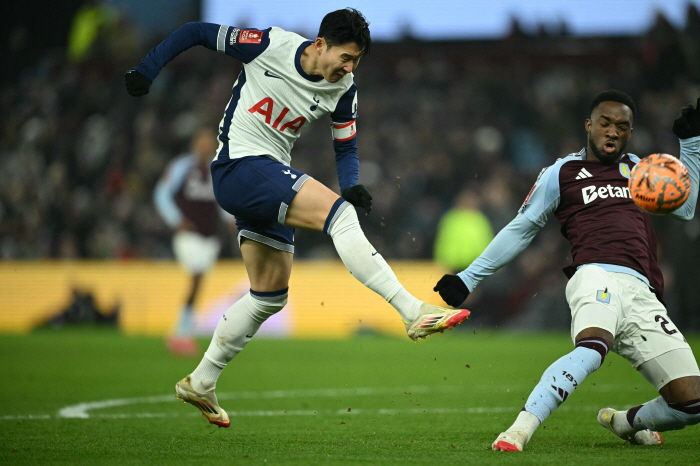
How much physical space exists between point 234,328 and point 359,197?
126 centimetres

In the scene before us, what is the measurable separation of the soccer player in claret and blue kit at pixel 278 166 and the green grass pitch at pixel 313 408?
1.98ft

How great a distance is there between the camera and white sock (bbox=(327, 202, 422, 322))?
3844mm

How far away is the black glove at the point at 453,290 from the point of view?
4.12 metres

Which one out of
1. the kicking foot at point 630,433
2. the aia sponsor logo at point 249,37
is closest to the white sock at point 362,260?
the aia sponsor logo at point 249,37

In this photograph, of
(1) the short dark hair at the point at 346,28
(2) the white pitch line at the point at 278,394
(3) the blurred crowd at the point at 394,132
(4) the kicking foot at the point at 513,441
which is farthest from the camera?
(3) the blurred crowd at the point at 394,132

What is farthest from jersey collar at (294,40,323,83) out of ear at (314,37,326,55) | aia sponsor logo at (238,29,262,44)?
aia sponsor logo at (238,29,262,44)

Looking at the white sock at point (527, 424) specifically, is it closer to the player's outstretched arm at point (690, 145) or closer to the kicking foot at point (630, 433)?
the kicking foot at point (630, 433)

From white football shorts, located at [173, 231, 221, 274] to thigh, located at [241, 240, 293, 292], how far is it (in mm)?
5376

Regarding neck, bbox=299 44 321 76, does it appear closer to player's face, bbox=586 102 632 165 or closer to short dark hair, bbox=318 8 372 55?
short dark hair, bbox=318 8 372 55

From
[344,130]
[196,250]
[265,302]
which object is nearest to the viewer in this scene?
[344,130]

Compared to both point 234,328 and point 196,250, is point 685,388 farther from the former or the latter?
point 196,250

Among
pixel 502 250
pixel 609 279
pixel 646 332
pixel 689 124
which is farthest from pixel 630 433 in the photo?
pixel 689 124

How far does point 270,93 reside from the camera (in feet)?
14.0

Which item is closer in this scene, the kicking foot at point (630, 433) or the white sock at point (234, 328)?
the kicking foot at point (630, 433)
